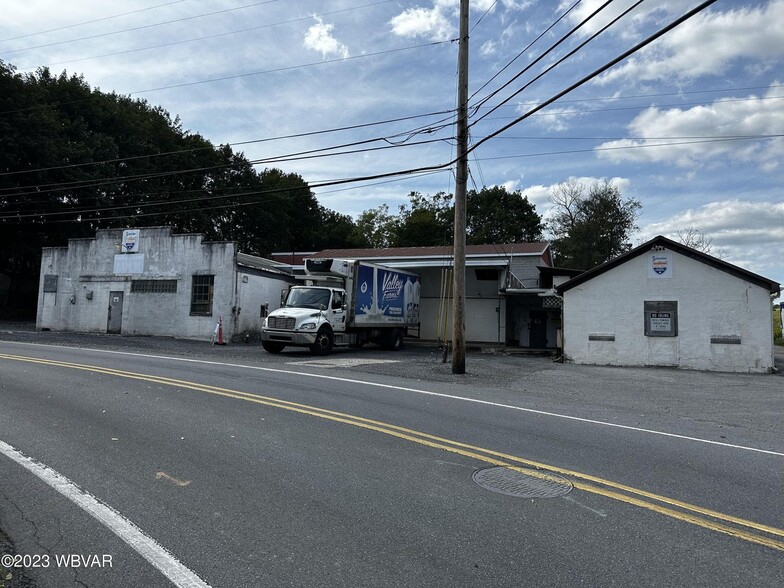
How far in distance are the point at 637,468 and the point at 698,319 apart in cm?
1498

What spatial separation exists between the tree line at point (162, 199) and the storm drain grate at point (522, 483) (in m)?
16.4

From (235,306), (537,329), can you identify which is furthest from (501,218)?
(235,306)

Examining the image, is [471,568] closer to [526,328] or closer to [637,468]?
[637,468]

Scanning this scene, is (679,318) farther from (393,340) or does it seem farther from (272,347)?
(272,347)

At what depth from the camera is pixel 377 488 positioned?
495cm

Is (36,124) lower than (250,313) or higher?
higher

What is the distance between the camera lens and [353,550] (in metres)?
3.75

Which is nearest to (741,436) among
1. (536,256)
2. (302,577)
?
(302,577)

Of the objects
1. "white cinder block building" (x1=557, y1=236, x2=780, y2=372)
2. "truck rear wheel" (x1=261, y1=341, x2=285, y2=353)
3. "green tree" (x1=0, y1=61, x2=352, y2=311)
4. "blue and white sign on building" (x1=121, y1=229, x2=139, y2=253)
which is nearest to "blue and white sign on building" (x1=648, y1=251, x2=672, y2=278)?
"white cinder block building" (x1=557, y1=236, x2=780, y2=372)

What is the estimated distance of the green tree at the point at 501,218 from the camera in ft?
191

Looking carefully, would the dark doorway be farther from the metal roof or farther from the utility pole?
the utility pole

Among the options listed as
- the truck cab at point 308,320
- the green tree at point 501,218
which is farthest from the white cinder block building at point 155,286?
the green tree at point 501,218

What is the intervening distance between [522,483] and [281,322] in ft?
48.4

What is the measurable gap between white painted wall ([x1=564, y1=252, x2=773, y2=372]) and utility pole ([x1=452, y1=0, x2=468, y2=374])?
6.79 m
